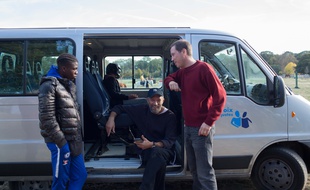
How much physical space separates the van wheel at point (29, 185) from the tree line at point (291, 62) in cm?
6849

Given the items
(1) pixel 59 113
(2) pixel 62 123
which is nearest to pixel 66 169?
(2) pixel 62 123

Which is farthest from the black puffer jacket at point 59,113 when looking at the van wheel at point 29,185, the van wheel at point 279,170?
the van wheel at point 279,170

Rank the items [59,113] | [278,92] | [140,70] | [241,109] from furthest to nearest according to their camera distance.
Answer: [140,70]
[241,109]
[278,92]
[59,113]

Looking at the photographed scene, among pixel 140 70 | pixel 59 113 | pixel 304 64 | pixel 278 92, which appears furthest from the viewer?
pixel 304 64

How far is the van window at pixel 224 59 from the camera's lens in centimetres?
356

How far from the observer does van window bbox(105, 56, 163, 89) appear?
6.20 meters

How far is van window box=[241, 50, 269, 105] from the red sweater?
985 mm

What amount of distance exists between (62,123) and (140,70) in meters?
3.55

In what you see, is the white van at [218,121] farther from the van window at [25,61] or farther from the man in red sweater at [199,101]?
the man in red sweater at [199,101]

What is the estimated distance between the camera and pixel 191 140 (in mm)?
2936

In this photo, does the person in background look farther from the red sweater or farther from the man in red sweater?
the red sweater

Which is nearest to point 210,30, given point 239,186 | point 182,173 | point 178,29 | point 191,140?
point 178,29

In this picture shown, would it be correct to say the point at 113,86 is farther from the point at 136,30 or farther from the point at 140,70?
the point at 136,30

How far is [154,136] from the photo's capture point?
3635 mm
